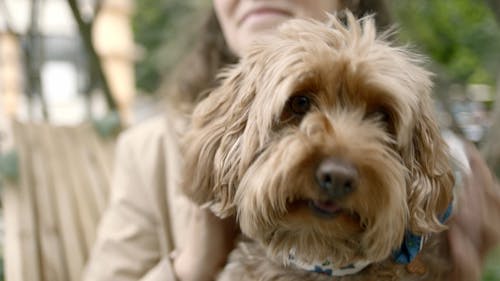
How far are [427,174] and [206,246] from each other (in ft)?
2.60

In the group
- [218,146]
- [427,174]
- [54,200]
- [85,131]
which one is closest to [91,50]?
[85,131]

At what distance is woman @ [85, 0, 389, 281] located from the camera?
7.22 feet

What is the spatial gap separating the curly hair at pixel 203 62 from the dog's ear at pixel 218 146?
0.63 metres

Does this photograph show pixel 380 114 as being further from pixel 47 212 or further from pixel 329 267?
pixel 47 212

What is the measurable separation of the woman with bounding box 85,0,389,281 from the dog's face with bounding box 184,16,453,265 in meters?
0.44

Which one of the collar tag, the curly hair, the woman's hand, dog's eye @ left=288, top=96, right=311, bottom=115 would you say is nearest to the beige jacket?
the curly hair

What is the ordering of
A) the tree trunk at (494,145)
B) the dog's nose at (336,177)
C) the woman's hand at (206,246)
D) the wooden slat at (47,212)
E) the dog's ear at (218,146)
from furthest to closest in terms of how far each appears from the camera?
the wooden slat at (47,212) → the woman's hand at (206,246) → the tree trunk at (494,145) → the dog's ear at (218,146) → the dog's nose at (336,177)

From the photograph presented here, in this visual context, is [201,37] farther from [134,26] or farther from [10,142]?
[134,26]

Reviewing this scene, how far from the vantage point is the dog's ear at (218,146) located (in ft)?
5.68

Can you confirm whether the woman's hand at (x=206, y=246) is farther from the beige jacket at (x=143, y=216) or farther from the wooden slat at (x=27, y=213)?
the wooden slat at (x=27, y=213)

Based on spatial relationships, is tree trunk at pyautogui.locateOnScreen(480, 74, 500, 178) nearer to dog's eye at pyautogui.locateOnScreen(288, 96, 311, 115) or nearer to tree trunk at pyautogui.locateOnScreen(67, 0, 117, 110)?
dog's eye at pyautogui.locateOnScreen(288, 96, 311, 115)

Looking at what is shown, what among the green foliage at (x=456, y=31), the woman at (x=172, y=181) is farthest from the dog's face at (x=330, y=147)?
the green foliage at (x=456, y=31)

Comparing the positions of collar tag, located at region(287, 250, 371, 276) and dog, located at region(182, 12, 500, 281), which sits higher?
dog, located at region(182, 12, 500, 281)

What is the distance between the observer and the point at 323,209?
61.5 inches
